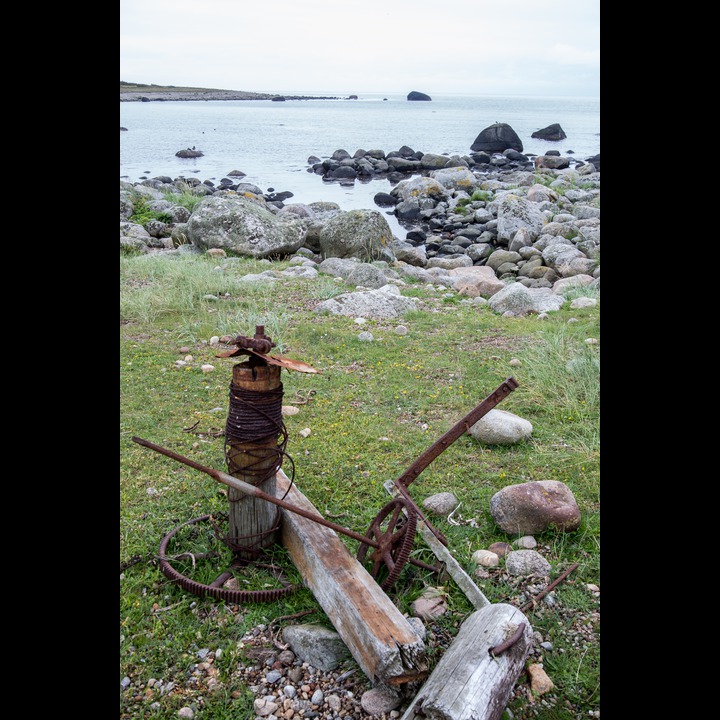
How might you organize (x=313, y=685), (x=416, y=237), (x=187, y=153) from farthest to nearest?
(x=187, y=153) → (x=416, y=237) → (x=313, y=685)

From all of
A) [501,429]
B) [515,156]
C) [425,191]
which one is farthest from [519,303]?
[515,156]

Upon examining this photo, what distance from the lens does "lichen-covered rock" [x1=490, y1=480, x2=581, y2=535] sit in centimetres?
363

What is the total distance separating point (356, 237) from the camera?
1161 cm

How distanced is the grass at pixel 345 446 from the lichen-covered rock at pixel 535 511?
0.07 metres

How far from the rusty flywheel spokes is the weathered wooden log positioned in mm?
396

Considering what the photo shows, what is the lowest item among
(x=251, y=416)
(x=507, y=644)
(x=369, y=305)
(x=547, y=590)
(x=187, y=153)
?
(x=547, y=590)

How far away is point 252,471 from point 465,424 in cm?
111

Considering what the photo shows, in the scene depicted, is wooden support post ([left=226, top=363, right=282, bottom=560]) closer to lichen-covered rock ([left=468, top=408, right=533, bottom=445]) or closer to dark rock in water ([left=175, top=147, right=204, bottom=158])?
lichen-covered rock ([left=468, top=408, right=533, bottom=445])

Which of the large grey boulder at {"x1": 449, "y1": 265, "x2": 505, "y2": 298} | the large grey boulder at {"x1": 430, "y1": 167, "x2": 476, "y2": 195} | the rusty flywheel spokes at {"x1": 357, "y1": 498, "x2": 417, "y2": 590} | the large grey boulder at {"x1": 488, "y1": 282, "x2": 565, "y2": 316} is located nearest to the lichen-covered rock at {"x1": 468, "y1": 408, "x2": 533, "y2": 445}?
the rusty flywheel spokes at {"x1": 357, "y1": 498, "x2": 417, "y2": 590}

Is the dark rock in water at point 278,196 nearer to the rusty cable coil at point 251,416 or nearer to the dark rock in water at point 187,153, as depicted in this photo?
the dark rock in water at point 187,153

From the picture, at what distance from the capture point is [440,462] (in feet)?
14.7

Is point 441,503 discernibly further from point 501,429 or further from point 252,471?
point 252,471

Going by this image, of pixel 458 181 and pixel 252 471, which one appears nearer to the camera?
pixel 252 471
